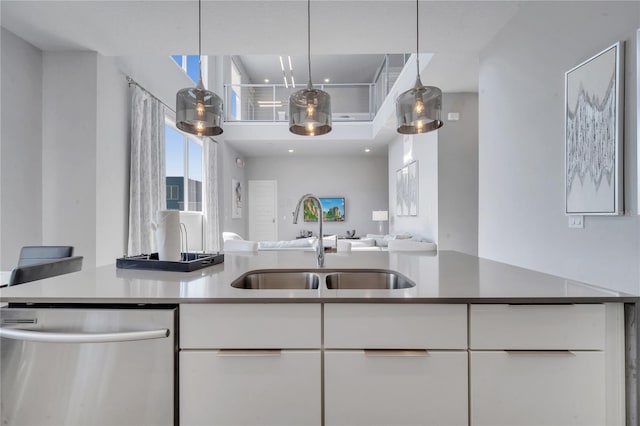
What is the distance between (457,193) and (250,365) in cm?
415

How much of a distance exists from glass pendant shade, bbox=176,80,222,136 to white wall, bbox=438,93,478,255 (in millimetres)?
3454

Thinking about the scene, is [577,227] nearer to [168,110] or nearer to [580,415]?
[580,415]

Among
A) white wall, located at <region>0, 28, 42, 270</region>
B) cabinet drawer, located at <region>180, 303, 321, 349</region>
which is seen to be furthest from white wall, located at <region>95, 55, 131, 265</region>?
cabinet drawer, located at <region>180, 303, 321, 349</region>

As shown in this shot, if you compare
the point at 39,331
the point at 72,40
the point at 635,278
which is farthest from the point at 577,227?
the point at 72,40

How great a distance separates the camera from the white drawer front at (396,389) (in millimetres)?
1017

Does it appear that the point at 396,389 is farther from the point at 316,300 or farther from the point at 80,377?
the point at 80,377

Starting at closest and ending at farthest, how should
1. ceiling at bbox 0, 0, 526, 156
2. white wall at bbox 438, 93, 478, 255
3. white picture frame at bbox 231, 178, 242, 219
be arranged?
ceiling at bbox 0, 0, 526, 156 → white wall at bbox 438, 93, 478, 255 → white picture frame at bbox 231, 178, 242, 219

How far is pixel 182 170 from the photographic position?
17.5 feet

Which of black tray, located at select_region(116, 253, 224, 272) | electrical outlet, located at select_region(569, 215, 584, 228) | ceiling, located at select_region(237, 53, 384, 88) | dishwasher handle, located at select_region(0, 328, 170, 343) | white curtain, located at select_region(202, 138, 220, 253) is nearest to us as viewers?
dishwasher handle, located at select_region(0, 328, 170, 343)

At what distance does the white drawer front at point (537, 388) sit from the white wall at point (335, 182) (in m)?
7.51

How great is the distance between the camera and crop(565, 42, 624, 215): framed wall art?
1.55 meters

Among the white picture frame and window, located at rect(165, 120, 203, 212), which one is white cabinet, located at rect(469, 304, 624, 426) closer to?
window, located at rect(165, 120, 203, 212)

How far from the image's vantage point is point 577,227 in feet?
6.19

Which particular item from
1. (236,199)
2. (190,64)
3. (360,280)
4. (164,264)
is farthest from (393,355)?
(236,199)
